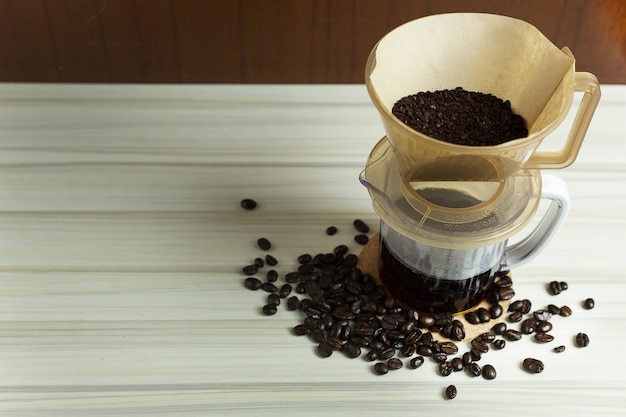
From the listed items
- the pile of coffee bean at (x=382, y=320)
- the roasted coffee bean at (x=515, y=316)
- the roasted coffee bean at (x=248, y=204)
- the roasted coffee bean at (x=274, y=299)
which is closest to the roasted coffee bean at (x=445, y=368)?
the pile of coffee bean at (x=382, y=320)

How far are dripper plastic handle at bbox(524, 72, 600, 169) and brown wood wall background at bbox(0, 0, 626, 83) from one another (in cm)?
47

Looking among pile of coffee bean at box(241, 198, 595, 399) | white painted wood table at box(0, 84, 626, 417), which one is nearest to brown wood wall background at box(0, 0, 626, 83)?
white painted wood table at box(0, 84, 626, 417)

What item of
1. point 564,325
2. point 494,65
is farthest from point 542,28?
point 564,325

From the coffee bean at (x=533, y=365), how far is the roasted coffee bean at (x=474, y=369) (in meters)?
0.05

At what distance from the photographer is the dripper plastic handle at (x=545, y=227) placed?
834mm

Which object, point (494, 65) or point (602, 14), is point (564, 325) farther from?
point (602, 14)

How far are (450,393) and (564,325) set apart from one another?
0.18 meters

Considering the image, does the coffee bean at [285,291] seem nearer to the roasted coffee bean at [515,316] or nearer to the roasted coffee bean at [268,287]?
the roasted coffee bean at [268,287]

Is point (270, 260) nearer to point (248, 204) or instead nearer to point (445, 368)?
point (248, 204)

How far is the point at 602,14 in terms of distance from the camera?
120 centimetres

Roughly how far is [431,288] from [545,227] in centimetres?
15

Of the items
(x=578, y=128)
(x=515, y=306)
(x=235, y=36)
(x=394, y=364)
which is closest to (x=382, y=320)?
(x=394, y=364)

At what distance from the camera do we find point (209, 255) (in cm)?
99

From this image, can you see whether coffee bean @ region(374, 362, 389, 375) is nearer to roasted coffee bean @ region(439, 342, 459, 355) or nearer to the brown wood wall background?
roasted coffee bean @ region(439, 342, 459, 355)
